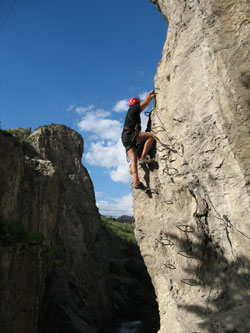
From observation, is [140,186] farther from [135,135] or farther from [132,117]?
[132,117]

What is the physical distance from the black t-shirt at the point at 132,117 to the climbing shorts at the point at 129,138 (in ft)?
0.35

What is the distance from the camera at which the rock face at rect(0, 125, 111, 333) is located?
10250 millimetres

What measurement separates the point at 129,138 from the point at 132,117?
17.5 inches

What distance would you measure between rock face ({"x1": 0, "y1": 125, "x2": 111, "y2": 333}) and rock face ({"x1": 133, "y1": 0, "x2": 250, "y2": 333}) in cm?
534

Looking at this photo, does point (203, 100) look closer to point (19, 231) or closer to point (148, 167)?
point (148, 167)

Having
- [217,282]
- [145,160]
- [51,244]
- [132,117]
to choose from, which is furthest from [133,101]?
[51,244]

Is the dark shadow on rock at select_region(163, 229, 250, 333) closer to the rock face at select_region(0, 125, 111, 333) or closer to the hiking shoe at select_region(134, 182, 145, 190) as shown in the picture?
the hiking shoe at select_region(134, 182, 145, 190)

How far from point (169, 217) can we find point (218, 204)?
48.2 inches

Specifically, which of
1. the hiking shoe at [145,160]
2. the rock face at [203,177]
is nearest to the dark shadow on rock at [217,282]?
the rock face at [203,177]

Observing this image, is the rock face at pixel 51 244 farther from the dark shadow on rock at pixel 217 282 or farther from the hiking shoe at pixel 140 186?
the dark shadow on rock at pixel 217 282

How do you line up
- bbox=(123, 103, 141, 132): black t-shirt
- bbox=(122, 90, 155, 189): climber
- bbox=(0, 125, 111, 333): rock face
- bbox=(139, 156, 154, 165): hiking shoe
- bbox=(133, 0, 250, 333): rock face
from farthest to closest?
1. bbox=(0, 125, 111, 333): rock face
2. bbox=(123, 103, 141, 132): black t-shirt
3. bbox=(122, 90, 155, 189): climber
4. bbox=(139, 156, 154, 165): hiking shoe
5. bbox=(133, 0, 250, 333): rock face

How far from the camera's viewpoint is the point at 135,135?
5953 mm

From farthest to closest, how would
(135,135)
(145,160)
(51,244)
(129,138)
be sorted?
(51,244), (129,138), (135,135), (145,160)

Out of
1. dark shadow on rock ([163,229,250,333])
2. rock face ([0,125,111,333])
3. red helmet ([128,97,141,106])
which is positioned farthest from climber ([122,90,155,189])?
rock face ([0,125,111,333])
